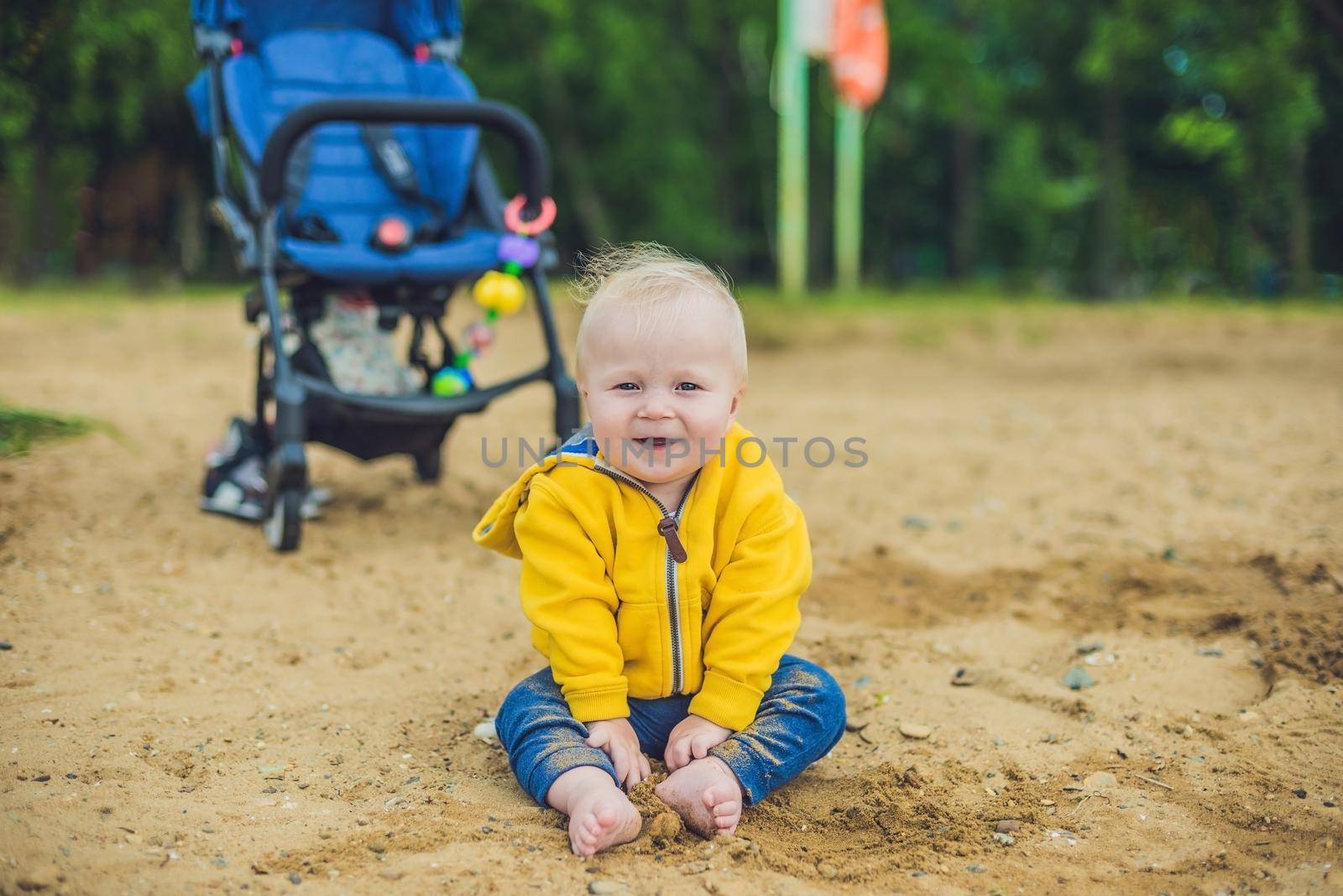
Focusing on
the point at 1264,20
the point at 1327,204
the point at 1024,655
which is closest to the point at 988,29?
the point at 1327,204

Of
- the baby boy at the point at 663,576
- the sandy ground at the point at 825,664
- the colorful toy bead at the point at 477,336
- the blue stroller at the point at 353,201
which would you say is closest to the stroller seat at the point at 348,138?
the blue stroller at the point at 353,201

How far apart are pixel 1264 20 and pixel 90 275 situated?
16.1m

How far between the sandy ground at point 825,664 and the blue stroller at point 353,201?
42 cm

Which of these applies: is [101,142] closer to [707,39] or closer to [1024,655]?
[707,39]

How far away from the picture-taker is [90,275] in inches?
675

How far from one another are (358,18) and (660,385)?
2920 millimetres

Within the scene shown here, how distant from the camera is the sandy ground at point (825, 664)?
5.91ft

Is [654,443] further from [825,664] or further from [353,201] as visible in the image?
[353,201]

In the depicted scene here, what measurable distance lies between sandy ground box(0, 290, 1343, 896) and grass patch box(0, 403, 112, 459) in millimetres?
95

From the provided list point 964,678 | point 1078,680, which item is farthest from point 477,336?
point 1078,680

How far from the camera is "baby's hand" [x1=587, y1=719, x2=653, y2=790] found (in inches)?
77.9

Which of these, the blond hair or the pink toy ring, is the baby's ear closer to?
the blond hair

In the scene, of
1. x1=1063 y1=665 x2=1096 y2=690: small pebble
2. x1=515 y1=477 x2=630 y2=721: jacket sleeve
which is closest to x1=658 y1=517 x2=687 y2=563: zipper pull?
x1=515 y1=477 x2=630 y2=721: jacket sleeve

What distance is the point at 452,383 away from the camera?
3.57 metres
